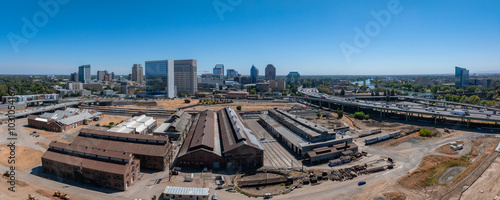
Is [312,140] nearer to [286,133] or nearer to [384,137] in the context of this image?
[286,133]

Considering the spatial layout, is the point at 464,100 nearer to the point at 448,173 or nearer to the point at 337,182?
the point at 448,173

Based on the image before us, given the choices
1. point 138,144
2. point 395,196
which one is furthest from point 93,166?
point 395,196

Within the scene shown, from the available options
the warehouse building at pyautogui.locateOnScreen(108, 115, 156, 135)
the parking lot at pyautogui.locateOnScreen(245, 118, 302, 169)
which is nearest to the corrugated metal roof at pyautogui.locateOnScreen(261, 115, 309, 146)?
the parking lot at pyautogui.locateOnScreen(245, 118, 302, 169)

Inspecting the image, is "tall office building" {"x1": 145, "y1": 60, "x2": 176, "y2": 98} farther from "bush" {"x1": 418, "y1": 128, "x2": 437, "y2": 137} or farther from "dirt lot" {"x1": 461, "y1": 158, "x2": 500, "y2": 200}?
"dirt lot" {"x1": 461, "y1": 158, "x2": 500, "y2": 200}

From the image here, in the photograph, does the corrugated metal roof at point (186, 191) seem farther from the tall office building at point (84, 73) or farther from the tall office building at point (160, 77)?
the tall office building at point (84, 73)

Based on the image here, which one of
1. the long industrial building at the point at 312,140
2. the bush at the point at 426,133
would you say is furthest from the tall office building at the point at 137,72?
the bush at the point at 426,133

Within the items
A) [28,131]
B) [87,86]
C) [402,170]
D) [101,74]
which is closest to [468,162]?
[402,170]

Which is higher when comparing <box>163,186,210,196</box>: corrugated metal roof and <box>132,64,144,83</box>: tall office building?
<box>132,64,144,83</box>: tall office building
